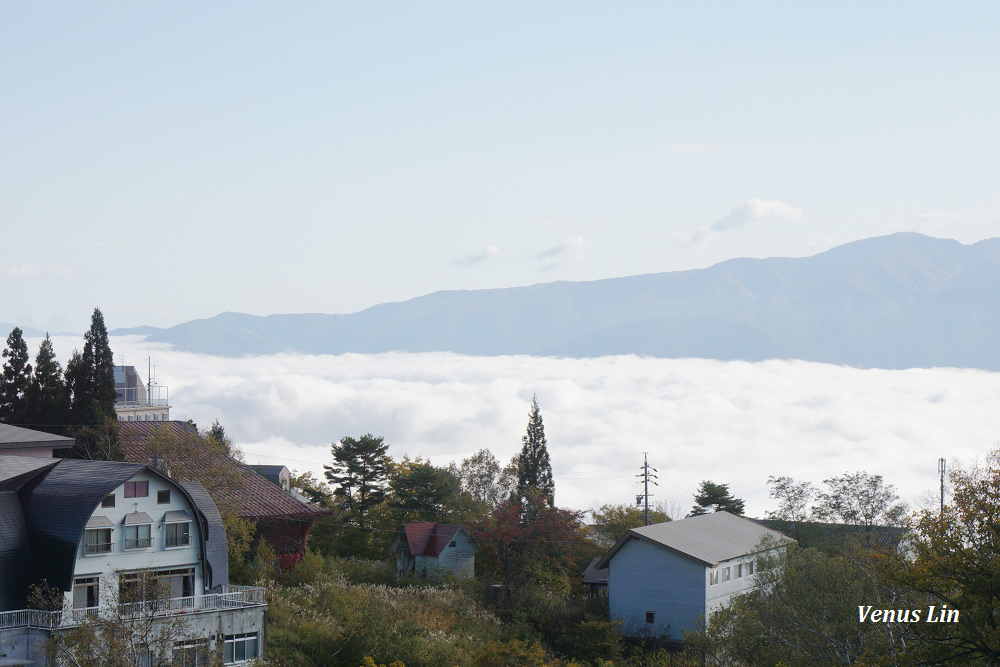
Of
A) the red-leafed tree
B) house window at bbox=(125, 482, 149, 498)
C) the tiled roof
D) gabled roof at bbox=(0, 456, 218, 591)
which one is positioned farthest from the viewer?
the red-leafed tree

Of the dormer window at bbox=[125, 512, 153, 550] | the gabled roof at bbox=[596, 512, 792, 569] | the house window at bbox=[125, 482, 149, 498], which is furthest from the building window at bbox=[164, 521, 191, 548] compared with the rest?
the gabled roof at bbox=[596, 512, 792, 569]

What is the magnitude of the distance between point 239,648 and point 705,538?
31.2 m

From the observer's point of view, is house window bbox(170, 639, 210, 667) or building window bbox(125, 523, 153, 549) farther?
building window bbox(125, 523, 153, 549)

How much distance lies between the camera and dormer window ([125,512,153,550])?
3412 centimetres

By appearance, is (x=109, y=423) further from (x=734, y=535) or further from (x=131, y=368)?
(x=131, y=368)

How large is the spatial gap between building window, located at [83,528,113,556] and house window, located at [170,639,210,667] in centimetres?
452

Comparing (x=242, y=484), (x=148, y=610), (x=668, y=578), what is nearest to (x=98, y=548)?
(x=148, y=610)

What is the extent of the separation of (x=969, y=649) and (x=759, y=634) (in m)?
17.7

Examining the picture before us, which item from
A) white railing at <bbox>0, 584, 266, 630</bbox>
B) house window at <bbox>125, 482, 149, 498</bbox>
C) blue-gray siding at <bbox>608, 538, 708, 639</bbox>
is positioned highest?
house window at <bbox>125, 482, 149, 498</bbox>

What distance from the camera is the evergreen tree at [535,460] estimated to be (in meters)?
72.4

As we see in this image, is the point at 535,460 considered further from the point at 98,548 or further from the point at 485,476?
the point at 98,548

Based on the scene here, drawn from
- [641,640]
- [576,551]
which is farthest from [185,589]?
[576,551]

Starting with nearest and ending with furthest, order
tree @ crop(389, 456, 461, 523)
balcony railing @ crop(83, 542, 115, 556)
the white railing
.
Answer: the white railing → balcony railing @ crop(83, 542, 115, 556) → tree @ crop(389, 456, 461, 523)

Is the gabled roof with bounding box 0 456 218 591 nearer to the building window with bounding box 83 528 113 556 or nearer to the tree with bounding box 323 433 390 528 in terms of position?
the building window with bounding box 83 528 113 556
